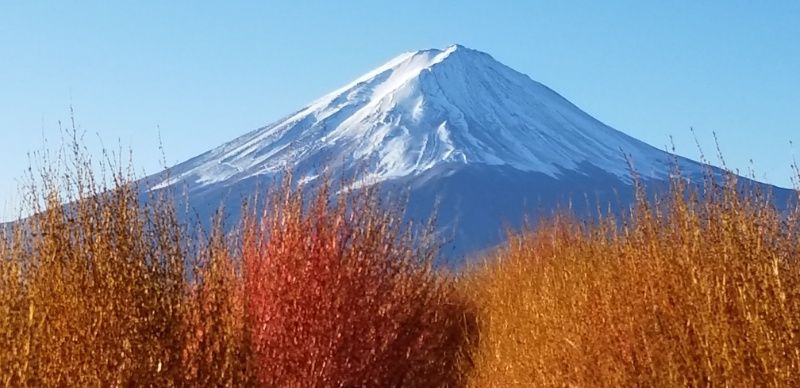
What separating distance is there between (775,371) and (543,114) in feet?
338

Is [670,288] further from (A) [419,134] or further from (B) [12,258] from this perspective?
(A) [419,134]

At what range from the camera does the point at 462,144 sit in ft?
333

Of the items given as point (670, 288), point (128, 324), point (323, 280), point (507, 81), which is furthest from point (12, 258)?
point (507, 81)

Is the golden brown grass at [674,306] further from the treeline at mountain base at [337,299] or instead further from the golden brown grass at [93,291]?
the golden brown grass at [93,291]

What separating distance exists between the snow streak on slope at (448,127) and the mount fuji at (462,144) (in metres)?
0.10

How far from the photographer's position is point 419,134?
9806 cm

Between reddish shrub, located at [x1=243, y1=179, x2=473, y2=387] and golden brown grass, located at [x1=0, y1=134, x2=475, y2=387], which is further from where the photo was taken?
reddish shrub, located at [x1=243, y1=179, x2=473, y2=387]

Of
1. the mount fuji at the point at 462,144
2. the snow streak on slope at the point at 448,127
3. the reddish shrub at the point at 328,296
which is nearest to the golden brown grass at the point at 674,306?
the reddish shrub at the point at 328,296

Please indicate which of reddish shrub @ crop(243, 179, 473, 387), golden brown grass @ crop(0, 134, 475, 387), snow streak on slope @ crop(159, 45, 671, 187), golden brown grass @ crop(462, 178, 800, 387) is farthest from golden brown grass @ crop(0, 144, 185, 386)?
snow streak on slope @ crop(159, 45, 671, 187)

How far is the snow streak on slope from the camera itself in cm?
9081

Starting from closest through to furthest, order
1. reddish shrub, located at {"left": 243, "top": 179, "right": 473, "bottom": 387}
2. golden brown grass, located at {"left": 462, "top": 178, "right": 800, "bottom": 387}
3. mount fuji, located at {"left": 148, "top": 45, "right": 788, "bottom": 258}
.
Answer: golden brown grass, located at {"left": 462, "top": 178, "right": 800, "bottom": 387}
reddish shrub, located at {"left": 243, "top": 179, "right": 473, "bottom": 387}
mount fuji, located at {"left": 148, "top": 45, "right": 788, "bottom": 258}

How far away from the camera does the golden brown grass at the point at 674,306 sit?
509cm

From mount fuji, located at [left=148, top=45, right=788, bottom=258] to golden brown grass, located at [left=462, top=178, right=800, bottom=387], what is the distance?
66.6 m

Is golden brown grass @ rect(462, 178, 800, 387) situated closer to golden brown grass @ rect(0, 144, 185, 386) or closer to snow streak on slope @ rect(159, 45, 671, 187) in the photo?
golden brown grass @ rect(0, 144, 185, 386)
